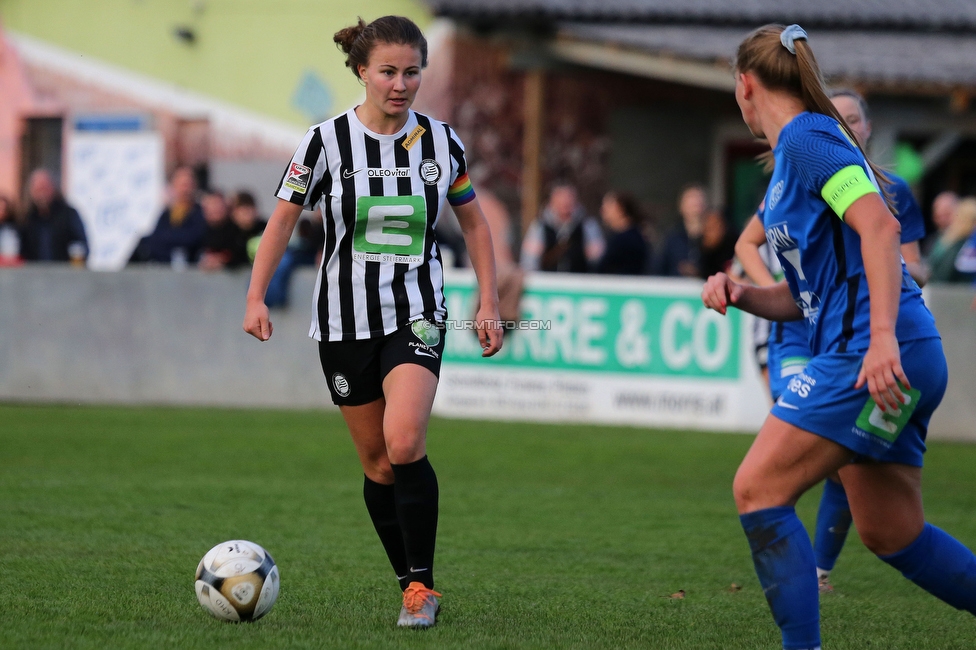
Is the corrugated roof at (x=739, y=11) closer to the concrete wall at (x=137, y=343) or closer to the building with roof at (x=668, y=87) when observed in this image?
the building with roof at (x=668, y=87)

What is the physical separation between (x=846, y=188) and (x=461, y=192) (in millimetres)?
1758

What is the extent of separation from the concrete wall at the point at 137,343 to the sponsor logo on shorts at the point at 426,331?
8495mm

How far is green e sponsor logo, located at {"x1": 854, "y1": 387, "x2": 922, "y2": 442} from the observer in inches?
151

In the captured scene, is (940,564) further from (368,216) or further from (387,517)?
(368,216)

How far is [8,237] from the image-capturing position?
1502 cm

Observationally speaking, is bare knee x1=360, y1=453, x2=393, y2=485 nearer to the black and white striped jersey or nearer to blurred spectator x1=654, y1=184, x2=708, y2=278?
the black and white striped jersey

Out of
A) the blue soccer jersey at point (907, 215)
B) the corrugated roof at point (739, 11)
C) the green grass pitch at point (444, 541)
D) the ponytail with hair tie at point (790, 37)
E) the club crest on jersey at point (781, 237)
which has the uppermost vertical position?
the corrugated roof at point (739, 11)

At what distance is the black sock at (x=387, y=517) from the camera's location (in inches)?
203

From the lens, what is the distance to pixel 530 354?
41.8 feet

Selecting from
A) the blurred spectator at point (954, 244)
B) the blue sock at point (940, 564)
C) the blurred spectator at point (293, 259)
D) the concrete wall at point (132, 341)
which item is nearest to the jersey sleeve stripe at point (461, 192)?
the blue sock at point (940, 564)

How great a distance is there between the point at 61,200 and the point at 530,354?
5.95 meters

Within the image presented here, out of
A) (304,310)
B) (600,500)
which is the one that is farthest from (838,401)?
(304,310)

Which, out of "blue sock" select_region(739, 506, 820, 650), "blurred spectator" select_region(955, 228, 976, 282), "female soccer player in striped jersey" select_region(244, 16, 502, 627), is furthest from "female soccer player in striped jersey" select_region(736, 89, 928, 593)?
"blurred spectator" select_region(955, 228, 976, 282)


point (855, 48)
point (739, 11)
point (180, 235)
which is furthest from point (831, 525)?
point (739, 11)
